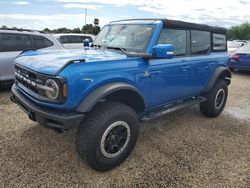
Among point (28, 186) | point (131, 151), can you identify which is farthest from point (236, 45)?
point (28, 186)

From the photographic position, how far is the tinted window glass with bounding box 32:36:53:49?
22.3ft

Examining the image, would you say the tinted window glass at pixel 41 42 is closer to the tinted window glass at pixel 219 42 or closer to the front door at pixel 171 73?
the front door at pixel 171 73

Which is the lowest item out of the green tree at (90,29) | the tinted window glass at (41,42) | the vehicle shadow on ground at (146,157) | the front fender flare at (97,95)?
the vehicle shadow on ground at (146,157)

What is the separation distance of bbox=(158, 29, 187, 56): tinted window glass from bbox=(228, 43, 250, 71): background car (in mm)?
7185

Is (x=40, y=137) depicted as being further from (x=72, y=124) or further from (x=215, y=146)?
(x=215, y=146)

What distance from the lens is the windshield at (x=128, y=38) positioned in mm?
3650

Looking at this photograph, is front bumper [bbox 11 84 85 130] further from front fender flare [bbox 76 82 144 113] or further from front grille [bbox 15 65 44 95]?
front grille [bbox 15 65 44 95]

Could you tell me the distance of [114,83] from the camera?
300 centimetres

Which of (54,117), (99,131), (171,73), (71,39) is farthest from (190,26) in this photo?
(71,39)

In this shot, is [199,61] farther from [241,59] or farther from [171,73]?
[241,59]

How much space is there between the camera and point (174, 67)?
3873 mm

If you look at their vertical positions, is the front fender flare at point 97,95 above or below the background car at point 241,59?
below

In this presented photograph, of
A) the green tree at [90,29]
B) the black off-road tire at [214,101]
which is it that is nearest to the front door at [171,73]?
the black off-road tire at [214,101]

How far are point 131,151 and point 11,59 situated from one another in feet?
14.7
